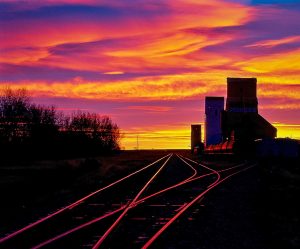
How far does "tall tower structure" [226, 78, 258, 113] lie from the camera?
118m

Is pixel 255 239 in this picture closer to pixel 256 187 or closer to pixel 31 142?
pixel 256 187

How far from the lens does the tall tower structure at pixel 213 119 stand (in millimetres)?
95438

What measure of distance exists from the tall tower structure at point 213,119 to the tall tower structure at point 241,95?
16.1 metres

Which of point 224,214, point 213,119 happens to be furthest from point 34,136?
point 224,214

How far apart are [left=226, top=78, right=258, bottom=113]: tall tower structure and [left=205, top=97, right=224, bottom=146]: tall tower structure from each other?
16103mm

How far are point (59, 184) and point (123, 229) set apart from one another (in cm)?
1456

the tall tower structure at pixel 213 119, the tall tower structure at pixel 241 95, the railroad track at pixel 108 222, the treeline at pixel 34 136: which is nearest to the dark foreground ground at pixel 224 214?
the railroad track at pixel 108 222

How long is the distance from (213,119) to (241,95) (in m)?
22.1

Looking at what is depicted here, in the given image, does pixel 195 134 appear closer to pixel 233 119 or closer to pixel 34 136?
pixel 233 119

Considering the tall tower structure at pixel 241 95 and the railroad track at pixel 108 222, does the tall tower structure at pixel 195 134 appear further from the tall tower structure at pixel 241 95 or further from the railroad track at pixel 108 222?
the railroad track at pixel 108 222

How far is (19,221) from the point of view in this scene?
1237 centimetres

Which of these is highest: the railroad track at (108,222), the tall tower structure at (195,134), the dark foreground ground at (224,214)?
the tall tower structure at (195,134)

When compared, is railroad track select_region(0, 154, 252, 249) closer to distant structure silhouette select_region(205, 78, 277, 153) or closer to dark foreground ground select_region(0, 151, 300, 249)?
dark foreground ground select_region(0, 151, 300, 249)

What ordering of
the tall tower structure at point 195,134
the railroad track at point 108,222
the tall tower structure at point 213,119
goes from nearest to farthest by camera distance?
1. the railroad track at point 108,222
2. the tall tower structure at point 213,119
3. the tall tower structure at point 195,134
